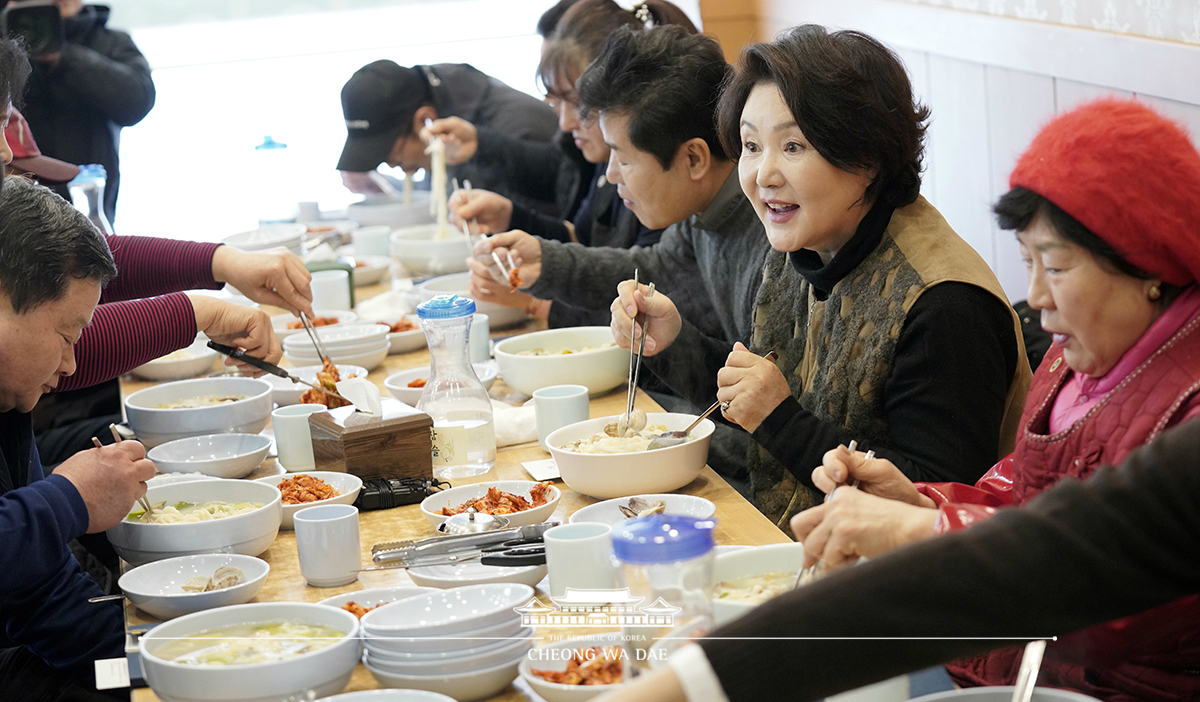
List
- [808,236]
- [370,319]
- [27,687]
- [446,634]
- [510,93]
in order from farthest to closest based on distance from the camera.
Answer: [510,93] → [370,319] → [808,236] → [27,687] → [446,634]

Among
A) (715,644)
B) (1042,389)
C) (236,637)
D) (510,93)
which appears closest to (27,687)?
(236,637)

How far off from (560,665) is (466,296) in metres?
1.87

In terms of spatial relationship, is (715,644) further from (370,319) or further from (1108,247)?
(370,319)

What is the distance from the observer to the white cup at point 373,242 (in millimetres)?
3572

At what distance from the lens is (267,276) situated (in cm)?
226

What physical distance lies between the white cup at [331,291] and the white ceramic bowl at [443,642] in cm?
188

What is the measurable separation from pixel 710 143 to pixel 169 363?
48.6 inches

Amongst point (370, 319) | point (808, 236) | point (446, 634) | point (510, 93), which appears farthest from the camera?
point (510, 93)

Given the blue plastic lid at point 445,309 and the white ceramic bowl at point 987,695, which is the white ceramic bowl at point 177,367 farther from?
the white ceramic bowl at point 987,695

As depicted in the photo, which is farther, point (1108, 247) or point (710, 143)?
point (710, 143)

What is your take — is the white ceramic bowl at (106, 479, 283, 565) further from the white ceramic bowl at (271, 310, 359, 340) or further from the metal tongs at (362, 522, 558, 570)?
the white ceramic bowl at (271, 310, 359, 340)

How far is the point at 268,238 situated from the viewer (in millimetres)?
3301

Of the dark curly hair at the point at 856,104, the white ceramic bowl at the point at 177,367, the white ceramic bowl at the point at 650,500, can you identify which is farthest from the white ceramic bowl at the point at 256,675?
the white ceramic bowl at the point at 177,367

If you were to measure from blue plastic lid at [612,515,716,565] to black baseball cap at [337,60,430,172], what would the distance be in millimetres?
3056
